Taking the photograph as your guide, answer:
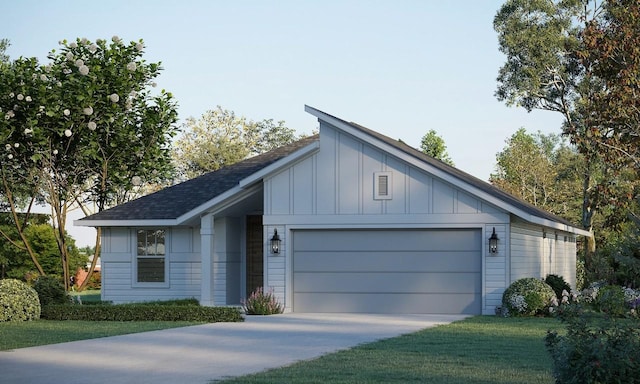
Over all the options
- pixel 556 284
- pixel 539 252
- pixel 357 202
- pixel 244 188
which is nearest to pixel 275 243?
pixel 244 188

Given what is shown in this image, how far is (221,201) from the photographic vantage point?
81.1 ft

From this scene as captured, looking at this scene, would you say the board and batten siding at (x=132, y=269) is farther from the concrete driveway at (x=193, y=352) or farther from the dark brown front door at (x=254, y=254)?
the concrete driveway at (x=193, y=352)

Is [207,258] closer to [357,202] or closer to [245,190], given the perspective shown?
[245,190]

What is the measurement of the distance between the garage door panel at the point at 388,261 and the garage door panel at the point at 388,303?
2.11 ft

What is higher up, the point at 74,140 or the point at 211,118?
the point at 211,118

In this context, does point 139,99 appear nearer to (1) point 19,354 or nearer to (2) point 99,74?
(2) point 99,74

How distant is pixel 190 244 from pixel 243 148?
3452 centimetres

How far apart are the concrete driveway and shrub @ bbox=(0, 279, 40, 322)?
165 inches

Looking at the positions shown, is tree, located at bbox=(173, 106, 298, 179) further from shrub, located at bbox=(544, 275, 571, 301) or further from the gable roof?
shrub, located at bbox=(544, 275, 571, 301)

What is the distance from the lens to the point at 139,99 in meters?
34.2

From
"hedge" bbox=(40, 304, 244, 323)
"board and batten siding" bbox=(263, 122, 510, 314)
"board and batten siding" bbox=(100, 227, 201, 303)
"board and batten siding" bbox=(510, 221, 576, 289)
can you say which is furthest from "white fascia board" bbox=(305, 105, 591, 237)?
"board and batten siding" bbox=(100, 227, 201, 303)

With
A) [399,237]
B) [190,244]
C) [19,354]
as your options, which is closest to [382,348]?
[19,354]

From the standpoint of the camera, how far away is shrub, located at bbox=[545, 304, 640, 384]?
8875mm

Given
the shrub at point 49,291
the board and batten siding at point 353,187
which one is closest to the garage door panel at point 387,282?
the board and batten siding at point 353,187
